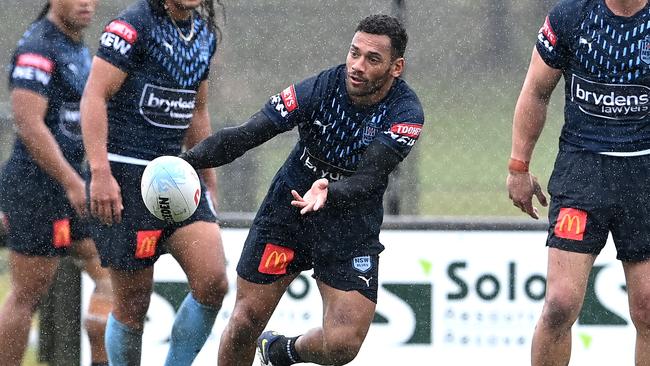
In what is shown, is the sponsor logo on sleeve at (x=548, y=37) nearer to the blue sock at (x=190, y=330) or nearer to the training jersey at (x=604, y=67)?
the training jersey at (x=604, y=67)

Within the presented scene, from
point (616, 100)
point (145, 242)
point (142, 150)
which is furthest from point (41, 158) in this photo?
point (616, 100)

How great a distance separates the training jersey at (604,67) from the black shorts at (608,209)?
3.0 inches

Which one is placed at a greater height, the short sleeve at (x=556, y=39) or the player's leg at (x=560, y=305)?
the short sleeve at (x=556, y=39)

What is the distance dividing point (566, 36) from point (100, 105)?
1.97 metres

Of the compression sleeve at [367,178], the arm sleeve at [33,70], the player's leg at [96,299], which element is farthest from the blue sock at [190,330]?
the arm sleeve at [33,70]

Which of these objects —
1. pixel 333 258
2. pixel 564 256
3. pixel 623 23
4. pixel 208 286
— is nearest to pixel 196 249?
pixel 208 286

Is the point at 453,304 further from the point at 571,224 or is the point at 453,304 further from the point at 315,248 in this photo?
the point at 571,224

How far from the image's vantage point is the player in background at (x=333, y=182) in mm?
5254

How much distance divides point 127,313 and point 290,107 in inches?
48.6

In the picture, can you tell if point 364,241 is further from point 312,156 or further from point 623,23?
point 623,23

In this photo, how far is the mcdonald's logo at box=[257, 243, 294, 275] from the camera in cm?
537

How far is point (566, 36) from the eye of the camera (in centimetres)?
508

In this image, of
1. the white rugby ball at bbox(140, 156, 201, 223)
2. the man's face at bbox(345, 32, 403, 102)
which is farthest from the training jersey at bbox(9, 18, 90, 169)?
the man's face at bbox(345, 32, 403, 102)

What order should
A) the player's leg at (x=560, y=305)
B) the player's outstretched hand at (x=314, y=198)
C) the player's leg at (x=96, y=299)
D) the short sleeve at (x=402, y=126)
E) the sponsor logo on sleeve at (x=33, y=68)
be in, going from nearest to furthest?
the player's outstretched hand at (x=314, y=198), the player's leg at (x=560, y=305), the short sleeve at (x=402, y=126), the sponsor logo on sleeve at (x=33, y=68), the player's leg at (x=96, y=299)
